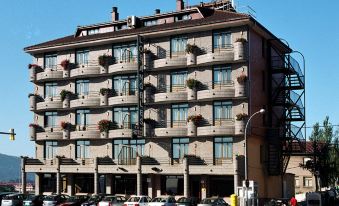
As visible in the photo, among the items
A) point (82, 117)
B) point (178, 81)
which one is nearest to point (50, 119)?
point (82, 117)

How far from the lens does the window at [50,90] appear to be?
2635 inches

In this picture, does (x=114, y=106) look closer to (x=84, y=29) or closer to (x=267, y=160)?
(x=84, y=29)

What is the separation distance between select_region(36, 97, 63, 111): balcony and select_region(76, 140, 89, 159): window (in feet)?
15.5

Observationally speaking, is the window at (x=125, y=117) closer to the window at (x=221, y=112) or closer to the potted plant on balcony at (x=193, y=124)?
the potted plant on balcony at (x=193, y=124)

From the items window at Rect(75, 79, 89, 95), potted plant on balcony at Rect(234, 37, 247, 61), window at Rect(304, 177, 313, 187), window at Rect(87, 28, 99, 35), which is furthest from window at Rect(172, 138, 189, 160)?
window at Rect(304, 177, 313, 187)

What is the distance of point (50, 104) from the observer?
65875 millimetres

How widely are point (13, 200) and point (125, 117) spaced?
14.9 metres

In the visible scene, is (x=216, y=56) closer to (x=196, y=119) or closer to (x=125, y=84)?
(x=196, y=119)

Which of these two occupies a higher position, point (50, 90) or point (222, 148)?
point (50, 90)

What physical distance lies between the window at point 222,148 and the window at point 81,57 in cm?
1802

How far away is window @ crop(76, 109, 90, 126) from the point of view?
64.2 m

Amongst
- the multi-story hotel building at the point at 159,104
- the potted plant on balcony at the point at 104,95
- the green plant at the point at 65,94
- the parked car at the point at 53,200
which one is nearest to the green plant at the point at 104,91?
the potted plant on balcony at the point at 104,95

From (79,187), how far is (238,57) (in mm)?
23548

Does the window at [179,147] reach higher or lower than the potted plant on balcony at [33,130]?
lower
